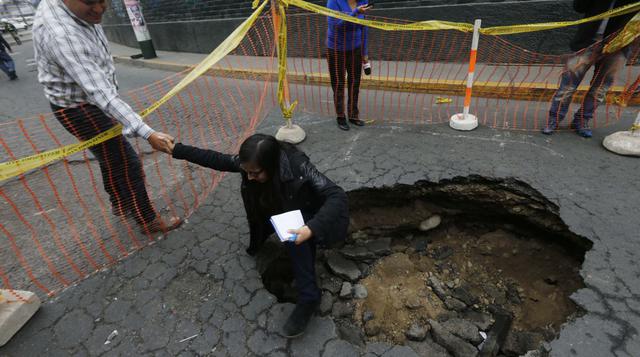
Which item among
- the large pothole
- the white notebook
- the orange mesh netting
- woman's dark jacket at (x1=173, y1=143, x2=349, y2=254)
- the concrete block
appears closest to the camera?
the white notebook

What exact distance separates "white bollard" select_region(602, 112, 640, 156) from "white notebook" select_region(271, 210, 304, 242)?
3.75 m

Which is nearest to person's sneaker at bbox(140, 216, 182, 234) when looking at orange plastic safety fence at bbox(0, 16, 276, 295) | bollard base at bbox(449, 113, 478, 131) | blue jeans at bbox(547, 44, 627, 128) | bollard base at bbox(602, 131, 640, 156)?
orange plastic safety fence at bbox(0, 16, 276, 295)

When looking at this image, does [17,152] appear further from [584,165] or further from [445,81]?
[584,165]

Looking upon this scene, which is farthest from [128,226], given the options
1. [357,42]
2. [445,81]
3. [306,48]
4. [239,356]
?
[306,48]

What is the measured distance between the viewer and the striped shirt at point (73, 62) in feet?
6.72

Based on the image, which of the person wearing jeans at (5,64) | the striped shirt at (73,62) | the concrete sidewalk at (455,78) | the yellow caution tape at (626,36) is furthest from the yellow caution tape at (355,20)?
the person wearing jeans at (5,64)

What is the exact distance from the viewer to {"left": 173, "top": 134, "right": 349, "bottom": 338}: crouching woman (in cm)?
195

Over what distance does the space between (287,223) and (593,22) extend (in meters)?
4.08

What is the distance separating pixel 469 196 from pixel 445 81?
11.5 feet

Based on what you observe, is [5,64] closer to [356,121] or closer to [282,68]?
[282,68]

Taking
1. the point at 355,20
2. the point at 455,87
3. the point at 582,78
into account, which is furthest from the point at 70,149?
the point at 455,87

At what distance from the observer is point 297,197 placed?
212 centimetres

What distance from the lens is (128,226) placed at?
313 centimetres

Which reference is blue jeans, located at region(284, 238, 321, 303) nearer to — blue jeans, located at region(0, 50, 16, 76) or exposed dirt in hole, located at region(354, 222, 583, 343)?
exposed dirt in hole, located at region(354, 222, 583, 343)
